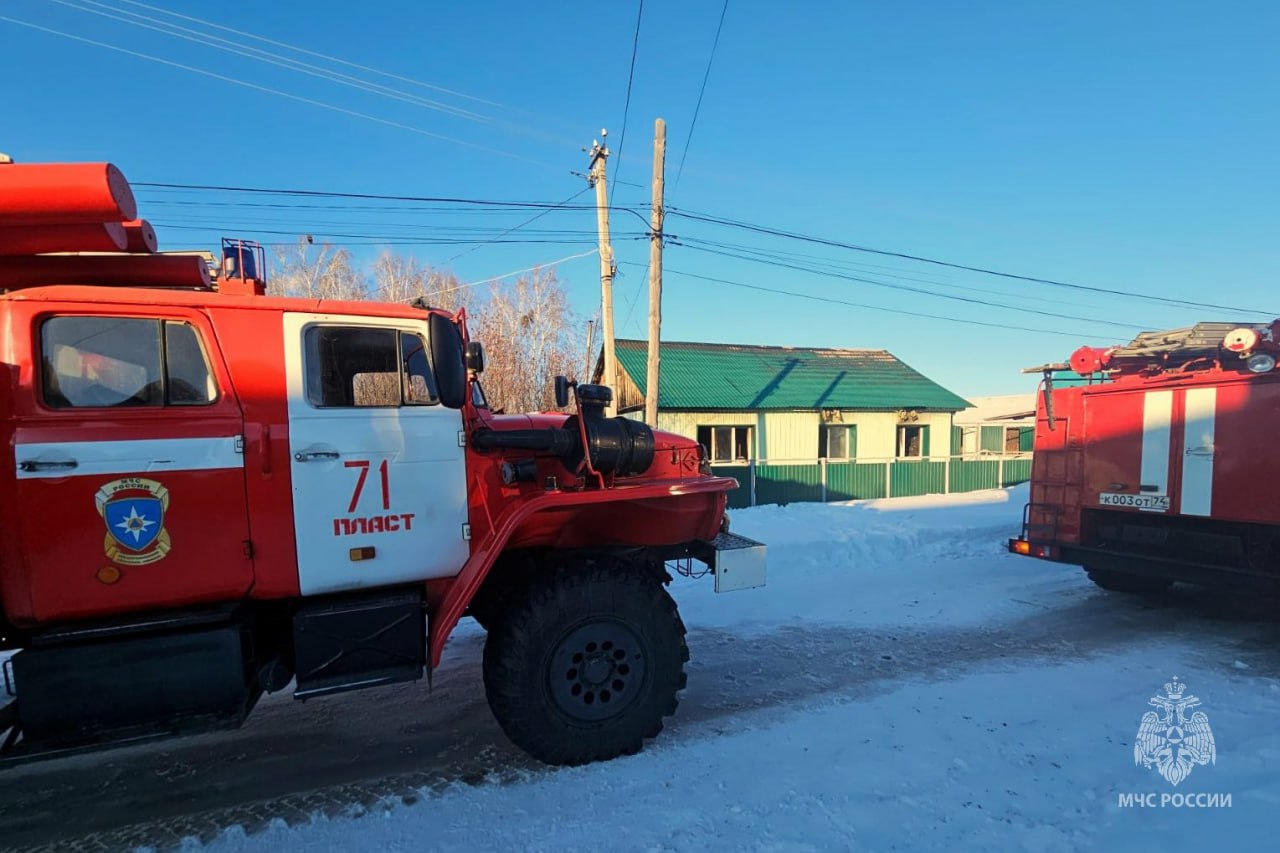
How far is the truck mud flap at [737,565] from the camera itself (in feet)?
12.7

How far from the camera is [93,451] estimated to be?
8.96 ft

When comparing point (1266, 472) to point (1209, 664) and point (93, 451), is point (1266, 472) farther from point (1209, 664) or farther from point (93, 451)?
point (93, 451)

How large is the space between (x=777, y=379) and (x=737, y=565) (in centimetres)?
1542

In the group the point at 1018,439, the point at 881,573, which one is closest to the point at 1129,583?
the point at 881,573

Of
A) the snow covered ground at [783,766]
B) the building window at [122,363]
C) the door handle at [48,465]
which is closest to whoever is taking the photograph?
the door handle at [48,465]

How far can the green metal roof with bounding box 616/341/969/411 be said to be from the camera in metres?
17.0

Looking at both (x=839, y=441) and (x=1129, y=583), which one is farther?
(x=839, y=441)

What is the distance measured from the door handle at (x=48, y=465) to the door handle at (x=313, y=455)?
85 centimetres

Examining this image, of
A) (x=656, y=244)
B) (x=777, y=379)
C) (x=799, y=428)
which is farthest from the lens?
(x=777, y=379)

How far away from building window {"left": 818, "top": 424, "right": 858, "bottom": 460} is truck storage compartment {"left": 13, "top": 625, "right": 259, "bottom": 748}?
17.3 metres

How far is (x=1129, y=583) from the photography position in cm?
671

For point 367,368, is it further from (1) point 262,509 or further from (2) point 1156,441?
(2) point 1156,441

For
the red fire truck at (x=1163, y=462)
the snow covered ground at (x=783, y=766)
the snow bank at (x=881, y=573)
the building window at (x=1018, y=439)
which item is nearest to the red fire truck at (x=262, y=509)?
the snow covered ground at (x=783, y=766)

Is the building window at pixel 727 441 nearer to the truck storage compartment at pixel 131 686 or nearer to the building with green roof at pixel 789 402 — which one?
the building with green roof at pixel 789 402
